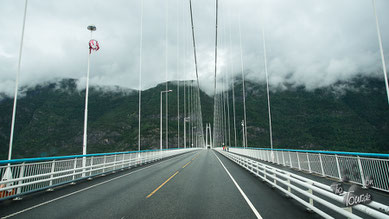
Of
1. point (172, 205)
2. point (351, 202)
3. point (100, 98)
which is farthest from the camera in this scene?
point (100, 98)

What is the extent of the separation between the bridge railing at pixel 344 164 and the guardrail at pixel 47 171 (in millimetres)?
9688

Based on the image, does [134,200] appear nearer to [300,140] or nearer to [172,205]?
[172,205]

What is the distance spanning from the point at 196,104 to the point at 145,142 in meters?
38.3

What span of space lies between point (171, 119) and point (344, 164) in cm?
15585

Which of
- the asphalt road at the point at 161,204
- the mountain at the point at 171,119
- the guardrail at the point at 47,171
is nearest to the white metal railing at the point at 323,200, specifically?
the asphalt road at the point at 161,204

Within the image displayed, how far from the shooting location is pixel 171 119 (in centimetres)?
16312

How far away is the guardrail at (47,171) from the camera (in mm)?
7179

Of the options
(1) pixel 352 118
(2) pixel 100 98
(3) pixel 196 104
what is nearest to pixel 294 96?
(1) pixel 352 118

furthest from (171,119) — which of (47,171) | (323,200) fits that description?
(323,200)

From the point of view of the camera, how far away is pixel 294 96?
18125 centimetres

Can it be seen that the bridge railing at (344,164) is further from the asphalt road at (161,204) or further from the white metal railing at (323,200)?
the asphalt road at (161,204)

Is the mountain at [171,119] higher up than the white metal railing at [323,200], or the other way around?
the mountain at [171,119]

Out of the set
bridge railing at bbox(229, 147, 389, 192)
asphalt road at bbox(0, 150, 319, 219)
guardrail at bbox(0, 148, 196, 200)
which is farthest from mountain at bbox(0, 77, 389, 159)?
asphalt road at bbox(0, 150, 319, 219)

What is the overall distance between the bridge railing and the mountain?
338ft
